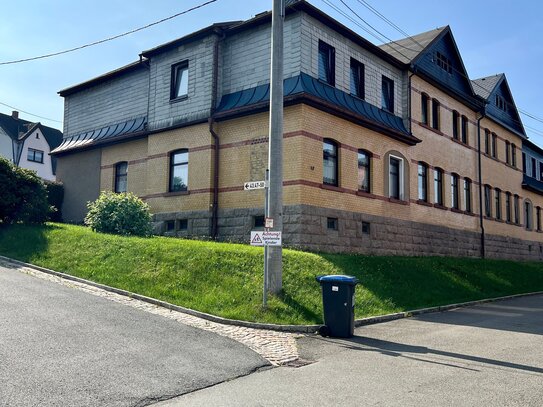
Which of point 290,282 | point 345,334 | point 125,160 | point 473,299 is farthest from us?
point 125,160

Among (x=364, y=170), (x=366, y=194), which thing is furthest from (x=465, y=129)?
(x=366, y=194)

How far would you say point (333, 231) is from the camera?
1717cm

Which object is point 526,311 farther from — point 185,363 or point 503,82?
point 503,82

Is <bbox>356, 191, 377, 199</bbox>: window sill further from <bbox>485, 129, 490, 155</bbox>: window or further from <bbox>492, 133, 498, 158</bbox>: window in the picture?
<bbox>492, 133, 498, 158</bbox>: window

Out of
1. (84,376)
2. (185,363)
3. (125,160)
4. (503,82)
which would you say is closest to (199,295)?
(185,363)

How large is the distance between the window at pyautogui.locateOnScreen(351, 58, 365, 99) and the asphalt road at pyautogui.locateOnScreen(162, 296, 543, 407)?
1153 cm

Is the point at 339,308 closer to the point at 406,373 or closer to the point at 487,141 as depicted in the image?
the point at 406,373

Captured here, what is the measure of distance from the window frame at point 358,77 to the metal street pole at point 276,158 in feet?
28.3

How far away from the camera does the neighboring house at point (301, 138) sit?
56.4ft

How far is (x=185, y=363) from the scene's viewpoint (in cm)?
702

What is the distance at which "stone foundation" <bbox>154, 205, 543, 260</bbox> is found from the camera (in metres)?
16.2

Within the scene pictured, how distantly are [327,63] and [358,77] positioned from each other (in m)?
2.04

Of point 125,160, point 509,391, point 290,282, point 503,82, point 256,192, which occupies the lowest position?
point 509,391

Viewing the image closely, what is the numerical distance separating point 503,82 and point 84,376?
33.6 meters
